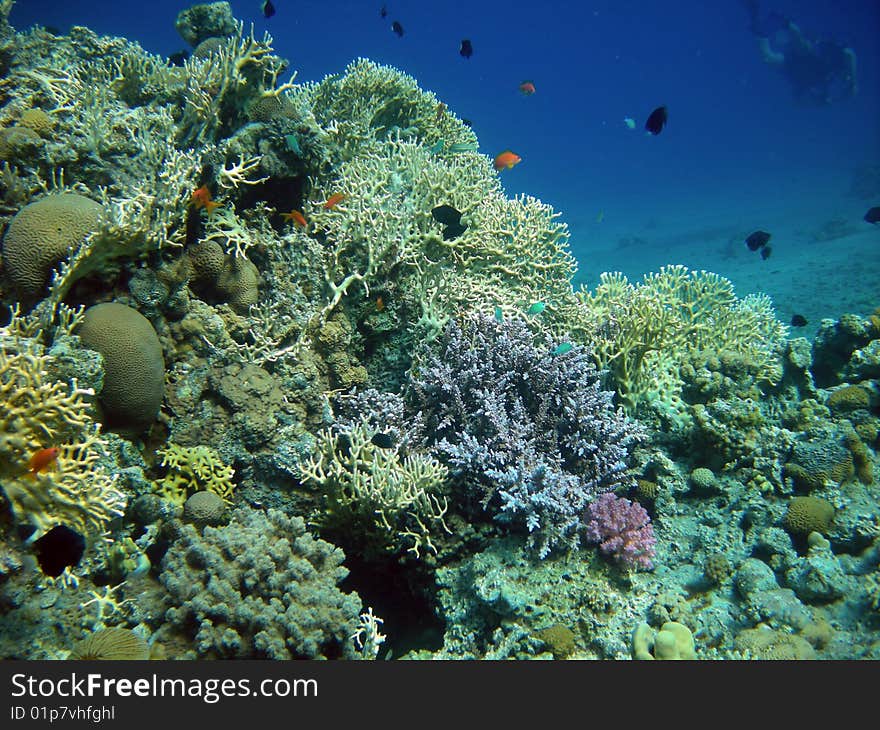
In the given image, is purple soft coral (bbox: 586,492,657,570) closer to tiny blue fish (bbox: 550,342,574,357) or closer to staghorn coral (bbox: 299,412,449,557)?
staghorn coral (bbox: 299,412,449,557)

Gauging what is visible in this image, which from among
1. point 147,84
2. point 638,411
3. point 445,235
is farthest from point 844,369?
point 147,84

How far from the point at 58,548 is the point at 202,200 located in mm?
3211

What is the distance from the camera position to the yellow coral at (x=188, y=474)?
13.1 ft

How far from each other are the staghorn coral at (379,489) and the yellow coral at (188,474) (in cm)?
75

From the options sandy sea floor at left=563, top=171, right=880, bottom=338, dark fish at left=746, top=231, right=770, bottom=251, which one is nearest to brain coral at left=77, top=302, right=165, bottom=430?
dark fish at left=746, top=231, right=770, bottom=251

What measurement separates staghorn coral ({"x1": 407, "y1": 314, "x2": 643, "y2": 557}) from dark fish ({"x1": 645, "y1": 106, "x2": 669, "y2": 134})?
344cm

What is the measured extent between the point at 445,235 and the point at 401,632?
14.0 feet

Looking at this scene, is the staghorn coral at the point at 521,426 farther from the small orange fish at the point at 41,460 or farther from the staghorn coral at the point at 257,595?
the small orange fish at the point at 41,460

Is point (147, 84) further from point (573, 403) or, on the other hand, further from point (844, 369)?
point (844, 369)

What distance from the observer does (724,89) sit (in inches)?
3910

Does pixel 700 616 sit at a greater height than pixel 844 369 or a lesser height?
lesser

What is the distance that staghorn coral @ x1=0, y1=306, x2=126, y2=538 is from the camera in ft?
8.71

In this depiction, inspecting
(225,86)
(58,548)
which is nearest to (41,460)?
(58,548)

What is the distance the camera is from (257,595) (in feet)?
10.7
